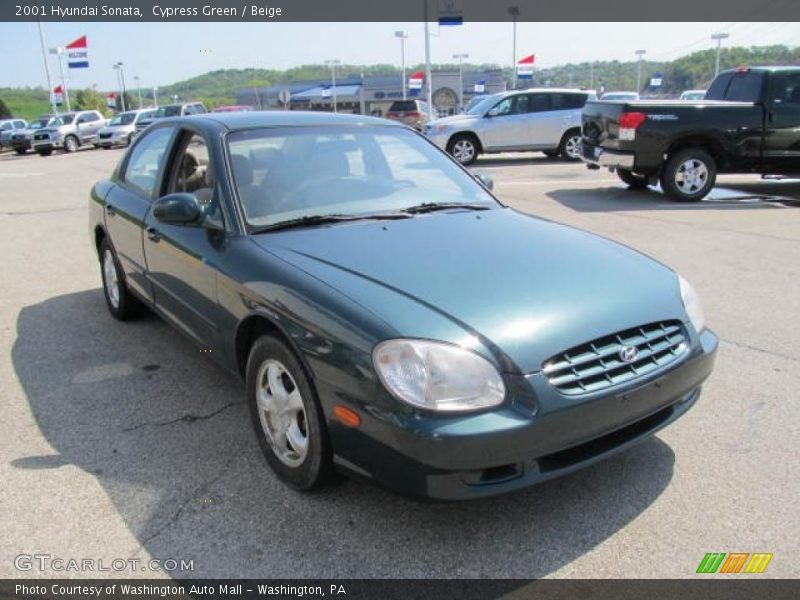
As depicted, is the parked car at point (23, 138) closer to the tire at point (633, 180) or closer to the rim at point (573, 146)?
the rim at point (573, 146)

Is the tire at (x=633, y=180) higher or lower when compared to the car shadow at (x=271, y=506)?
higher

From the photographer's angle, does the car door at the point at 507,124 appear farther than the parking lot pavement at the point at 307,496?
Yes

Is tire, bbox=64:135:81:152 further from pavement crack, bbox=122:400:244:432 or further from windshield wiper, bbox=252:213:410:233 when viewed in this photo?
windshield wiper, bbox=252:213:410:233

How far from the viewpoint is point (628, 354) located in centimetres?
255

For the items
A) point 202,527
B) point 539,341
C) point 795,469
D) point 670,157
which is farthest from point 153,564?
point 670,157

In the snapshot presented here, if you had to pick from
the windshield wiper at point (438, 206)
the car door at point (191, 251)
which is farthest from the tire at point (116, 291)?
the windshield wiper at point (438, 206)

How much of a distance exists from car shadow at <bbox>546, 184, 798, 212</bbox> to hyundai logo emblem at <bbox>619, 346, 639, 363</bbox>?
756 cm

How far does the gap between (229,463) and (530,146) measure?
48.5 feet

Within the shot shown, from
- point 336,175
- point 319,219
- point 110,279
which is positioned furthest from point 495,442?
point 110,279

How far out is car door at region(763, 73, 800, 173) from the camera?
998cm

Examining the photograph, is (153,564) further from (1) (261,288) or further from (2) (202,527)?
(1) (261,288)

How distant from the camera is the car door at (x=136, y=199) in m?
4.40

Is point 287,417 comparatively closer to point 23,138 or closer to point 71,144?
point 71,144

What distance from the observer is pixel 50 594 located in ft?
7.76
